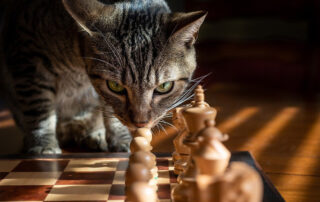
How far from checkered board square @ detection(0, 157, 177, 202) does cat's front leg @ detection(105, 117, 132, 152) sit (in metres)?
0.42

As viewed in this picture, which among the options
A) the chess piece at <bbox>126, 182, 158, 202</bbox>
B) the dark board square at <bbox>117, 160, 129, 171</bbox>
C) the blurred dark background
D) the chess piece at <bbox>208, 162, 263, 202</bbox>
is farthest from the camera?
the blurred dark background

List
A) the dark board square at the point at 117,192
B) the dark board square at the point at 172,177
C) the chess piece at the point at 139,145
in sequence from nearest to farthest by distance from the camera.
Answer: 1. the chess piece at the point at 139,145
2. the dark board square at the point at 117,192
3. the dark board square at the point at 172,177

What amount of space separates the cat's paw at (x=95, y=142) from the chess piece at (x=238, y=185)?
3.88 ft

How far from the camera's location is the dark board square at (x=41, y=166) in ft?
4.19

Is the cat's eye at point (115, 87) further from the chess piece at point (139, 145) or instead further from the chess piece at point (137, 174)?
the chess piece at point (137, 174)

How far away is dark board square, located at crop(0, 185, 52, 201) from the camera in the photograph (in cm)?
105

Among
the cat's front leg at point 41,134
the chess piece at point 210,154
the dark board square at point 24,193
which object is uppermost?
the chess piece at point 210,154

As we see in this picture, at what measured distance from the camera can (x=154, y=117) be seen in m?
1.36

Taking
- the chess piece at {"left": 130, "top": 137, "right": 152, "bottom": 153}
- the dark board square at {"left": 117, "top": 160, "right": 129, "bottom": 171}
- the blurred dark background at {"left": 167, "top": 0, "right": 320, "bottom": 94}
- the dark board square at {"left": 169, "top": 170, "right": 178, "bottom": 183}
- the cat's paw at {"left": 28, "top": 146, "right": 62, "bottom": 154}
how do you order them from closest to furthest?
the chess piece at {"left": 130, "top": 137, "right": 152, "bottom": 153}, the dark board square at {"left": 169, "top": 170, "right": 178, "bottom": 183}, the dark board square at {"left": 117, "top": 160, "right": 129, "bottom": 171}, the cat's paw at {"left": 28, "top": 146, "right": 62, "bottom": 154}, the blurred dark background at {"left": 167, "top": 0, "right": 320, "bottom": 94}

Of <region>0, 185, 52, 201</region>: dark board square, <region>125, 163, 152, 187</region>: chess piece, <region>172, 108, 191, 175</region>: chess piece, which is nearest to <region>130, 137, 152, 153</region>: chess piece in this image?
<region>125, 163, 152, 187</region>: chess piece

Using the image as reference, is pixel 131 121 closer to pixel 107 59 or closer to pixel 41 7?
pixel 107 59

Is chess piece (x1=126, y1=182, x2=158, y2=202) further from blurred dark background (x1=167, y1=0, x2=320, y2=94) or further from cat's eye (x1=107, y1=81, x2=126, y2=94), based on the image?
blurred dark background (x1=167, y1=0, x2=320, y2=94)

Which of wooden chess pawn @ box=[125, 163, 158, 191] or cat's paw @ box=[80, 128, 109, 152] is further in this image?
cat's paw @ box=[80, 128, 109, 152]

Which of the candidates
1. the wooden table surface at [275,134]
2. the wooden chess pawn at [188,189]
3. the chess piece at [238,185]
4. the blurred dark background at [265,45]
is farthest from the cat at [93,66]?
the blurred dark background at [265,45]
